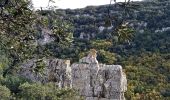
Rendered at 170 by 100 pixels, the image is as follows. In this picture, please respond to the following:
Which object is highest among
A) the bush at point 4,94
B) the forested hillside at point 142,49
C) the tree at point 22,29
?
the tree at point 22,29

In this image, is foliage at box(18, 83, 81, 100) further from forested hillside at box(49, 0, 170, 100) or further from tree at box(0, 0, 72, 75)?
tree at box(0, 0, 72, 75)

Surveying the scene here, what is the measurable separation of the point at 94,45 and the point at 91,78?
21808 mm

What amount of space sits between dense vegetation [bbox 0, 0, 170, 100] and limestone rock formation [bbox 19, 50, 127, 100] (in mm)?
2034

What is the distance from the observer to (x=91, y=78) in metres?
51.4

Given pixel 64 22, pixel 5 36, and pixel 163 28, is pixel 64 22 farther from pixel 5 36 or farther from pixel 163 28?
pixel 163 28

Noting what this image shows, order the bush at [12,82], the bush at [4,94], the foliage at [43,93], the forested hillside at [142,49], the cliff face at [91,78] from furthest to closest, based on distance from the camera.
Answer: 1. the forested hillside at [142,49]
2. the cliff face at [91,78]
3. the bush at [12,82]
4. the foliage at [43,93]
5. the bush at [4,94]

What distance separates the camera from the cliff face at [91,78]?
49.8 meters

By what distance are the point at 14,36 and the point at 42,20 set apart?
32 centimetres

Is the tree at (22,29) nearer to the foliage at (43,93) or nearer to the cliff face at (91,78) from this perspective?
the foliage at (43,93)

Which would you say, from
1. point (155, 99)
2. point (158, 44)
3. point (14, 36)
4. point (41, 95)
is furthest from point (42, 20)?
point (158, 44)

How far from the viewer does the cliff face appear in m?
49.8

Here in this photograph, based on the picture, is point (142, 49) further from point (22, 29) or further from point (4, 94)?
point (22, 29)

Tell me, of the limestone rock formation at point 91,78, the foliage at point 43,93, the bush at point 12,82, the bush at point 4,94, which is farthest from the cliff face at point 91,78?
the bush at point 4,94

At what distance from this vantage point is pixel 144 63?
70.9 m
